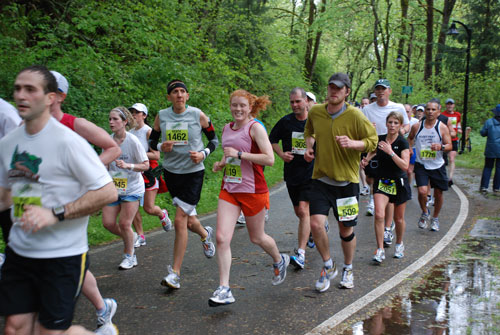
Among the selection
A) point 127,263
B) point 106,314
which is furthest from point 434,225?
point 106,314

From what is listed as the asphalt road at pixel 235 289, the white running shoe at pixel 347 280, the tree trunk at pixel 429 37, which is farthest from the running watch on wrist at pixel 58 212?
the tree trunk at pixel 429 37

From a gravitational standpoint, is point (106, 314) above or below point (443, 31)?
below

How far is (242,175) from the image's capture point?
5418 millimetres

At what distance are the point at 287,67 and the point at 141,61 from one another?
1350cm

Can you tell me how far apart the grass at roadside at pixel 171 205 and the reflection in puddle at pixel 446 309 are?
4414 millimetres

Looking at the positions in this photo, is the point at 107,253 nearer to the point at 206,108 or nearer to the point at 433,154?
the point at 433,154

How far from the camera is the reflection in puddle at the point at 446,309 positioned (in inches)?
184

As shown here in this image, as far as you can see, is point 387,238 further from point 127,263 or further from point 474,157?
point 474,157

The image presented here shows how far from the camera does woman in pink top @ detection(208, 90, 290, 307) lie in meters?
5.28

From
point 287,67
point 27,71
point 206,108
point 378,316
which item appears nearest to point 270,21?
point 287,67

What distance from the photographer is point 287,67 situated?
1025 inches

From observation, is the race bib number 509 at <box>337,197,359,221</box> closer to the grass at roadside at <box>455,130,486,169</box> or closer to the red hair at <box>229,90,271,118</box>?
the red hair at <box>229,90,271,118</box>

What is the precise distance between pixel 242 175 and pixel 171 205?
221 inches

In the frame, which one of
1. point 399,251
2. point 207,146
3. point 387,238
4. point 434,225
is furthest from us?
point 434,225
